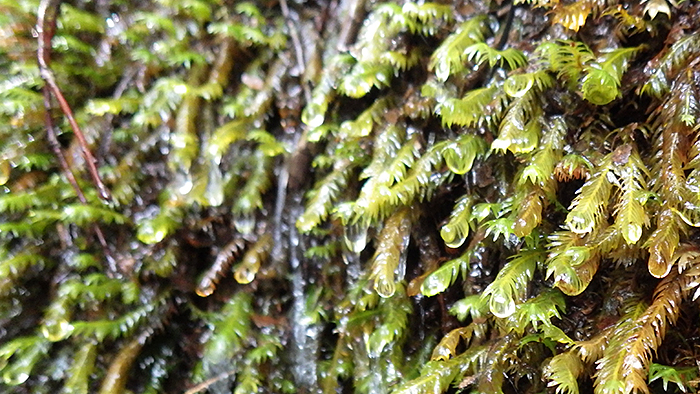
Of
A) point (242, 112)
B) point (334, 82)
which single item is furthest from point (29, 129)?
point (334, 82)

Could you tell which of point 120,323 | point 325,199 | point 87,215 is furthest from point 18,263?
point 325,199

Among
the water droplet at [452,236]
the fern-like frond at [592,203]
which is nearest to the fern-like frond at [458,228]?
the water droplet at [452,236]

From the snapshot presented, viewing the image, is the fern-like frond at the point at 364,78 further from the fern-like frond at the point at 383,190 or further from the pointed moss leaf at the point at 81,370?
the pointed moss leaf at the point at 81,370

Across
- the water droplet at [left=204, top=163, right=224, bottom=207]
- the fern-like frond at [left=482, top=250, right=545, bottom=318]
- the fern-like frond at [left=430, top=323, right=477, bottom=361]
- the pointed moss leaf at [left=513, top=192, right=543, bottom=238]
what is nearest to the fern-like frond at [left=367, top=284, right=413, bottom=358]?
the fern-like frond at [left=430, top=323, right=477, bottom=361]

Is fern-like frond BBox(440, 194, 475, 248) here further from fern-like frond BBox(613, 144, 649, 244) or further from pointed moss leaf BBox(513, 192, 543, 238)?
fern-like frond BBox(613, 144, 649, 244)

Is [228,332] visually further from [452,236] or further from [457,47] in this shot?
[457,47]

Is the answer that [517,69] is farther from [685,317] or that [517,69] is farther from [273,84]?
[273,84]

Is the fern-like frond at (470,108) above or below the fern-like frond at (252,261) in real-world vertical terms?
above
